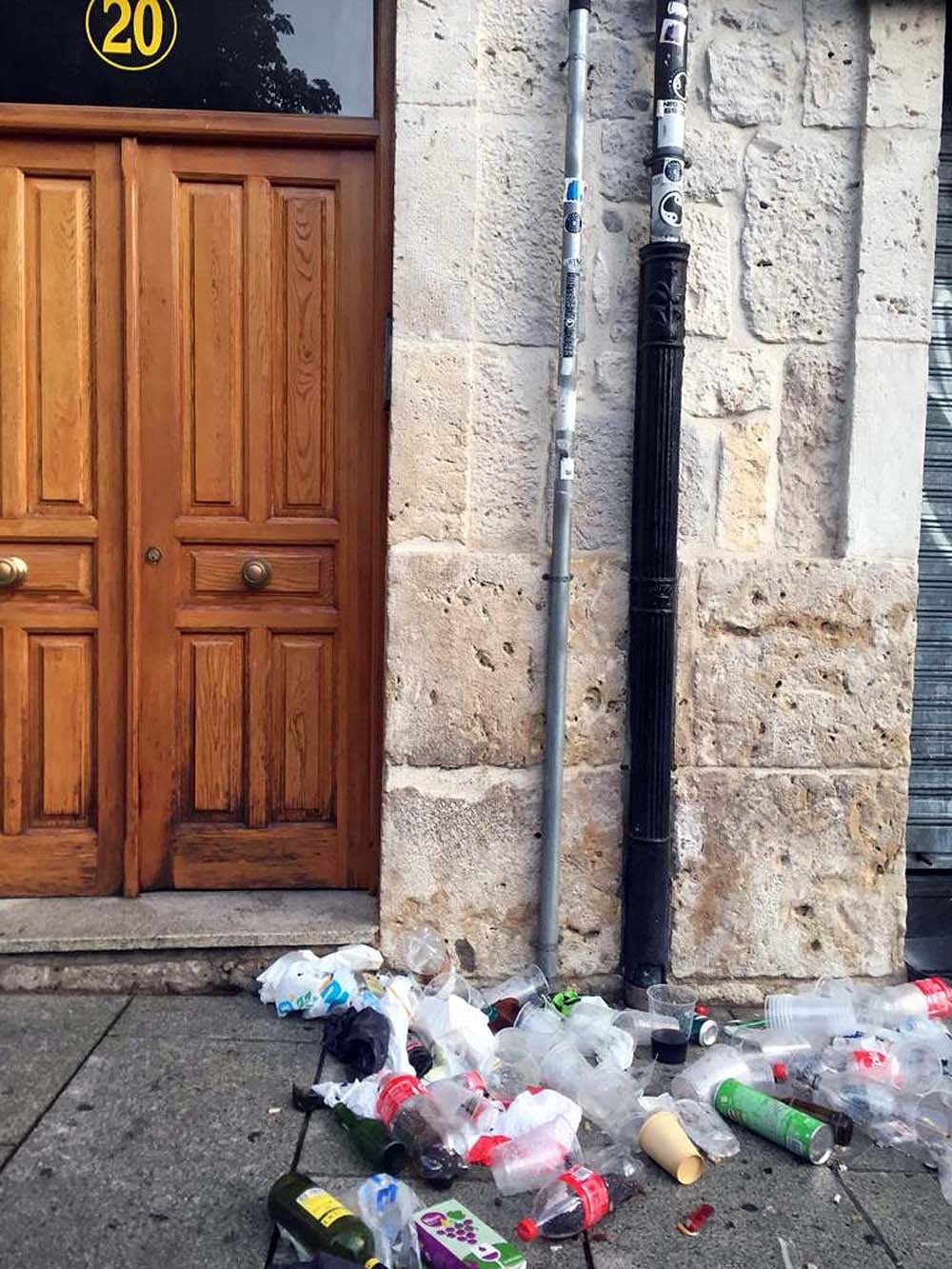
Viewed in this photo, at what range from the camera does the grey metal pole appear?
3174mm

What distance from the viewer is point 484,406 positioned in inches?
131

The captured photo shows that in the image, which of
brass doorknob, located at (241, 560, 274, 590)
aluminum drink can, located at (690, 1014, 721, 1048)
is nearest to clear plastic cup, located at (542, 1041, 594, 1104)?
aluminum drink can, located at (690, 1014, 721, 1048)

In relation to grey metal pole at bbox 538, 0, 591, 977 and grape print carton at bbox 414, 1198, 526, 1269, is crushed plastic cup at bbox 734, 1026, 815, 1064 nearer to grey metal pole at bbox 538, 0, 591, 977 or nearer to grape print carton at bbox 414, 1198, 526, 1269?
grey metal pole at bbox 538, 0, 591, 977

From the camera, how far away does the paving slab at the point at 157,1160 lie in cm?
222

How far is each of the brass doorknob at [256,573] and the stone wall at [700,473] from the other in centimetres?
Result: 51

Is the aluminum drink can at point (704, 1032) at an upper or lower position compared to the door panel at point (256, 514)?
lower

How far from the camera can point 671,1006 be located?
3242 millimetres

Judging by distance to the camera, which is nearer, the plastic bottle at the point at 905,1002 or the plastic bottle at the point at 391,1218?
the plastic bottle at the point at 391,1218

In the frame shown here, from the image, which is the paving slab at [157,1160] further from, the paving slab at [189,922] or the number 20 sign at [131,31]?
the number 20 sign at [131,31]

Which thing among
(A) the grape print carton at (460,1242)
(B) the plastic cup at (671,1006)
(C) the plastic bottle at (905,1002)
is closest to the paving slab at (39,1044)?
(A) the grape print carton at (460,1242)

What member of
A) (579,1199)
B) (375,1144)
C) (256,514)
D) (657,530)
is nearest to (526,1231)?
(579,1199)

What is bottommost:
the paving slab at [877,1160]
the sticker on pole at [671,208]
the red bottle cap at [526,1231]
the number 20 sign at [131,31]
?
the paving slab at [877,1160]

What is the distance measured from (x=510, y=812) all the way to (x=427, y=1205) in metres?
1.24

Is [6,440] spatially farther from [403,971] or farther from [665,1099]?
[665,1099]
